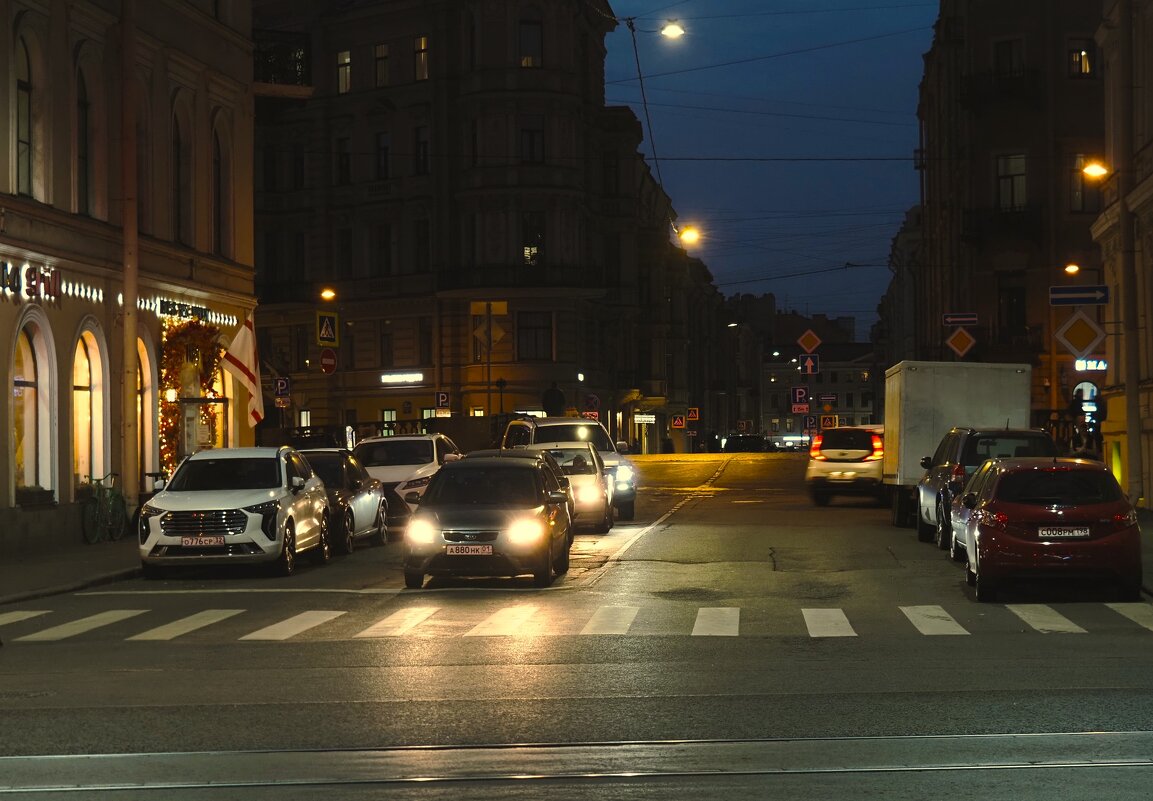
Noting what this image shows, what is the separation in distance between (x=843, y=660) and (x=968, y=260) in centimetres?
4972

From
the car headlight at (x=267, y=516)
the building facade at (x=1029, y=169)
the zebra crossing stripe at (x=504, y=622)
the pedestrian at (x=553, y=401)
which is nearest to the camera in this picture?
the zebra crossing stripe at (x=504, y=622)

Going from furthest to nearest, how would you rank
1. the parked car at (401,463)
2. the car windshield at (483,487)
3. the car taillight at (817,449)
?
the car taillight at (817,449) → the parked car at (401,463) → the car windshield at (483,487)

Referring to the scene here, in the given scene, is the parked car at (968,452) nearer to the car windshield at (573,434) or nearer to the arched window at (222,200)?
the car windshield at (573,434)

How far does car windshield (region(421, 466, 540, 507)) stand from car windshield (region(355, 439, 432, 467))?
10.5 metres

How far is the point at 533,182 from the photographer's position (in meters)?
68.7

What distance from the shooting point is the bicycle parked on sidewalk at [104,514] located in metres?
28.6

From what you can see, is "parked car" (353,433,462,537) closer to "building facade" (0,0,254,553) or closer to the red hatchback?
"building facade" (0,0,254,553)

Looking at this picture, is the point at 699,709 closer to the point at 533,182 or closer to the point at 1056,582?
the point at 1056,582

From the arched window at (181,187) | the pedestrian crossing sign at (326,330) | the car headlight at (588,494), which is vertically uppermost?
the arched window at (181,187)

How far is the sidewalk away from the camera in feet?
68.3

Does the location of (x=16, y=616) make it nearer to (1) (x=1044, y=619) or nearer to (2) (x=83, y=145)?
(1) (x=1044, y=619)

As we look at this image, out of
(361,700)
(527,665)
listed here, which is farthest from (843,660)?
(361,700)

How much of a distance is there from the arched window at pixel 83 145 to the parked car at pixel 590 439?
29.8 ft

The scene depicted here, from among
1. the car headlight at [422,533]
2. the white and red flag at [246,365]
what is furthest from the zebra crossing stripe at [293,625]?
the white and red flag at [246,365]
